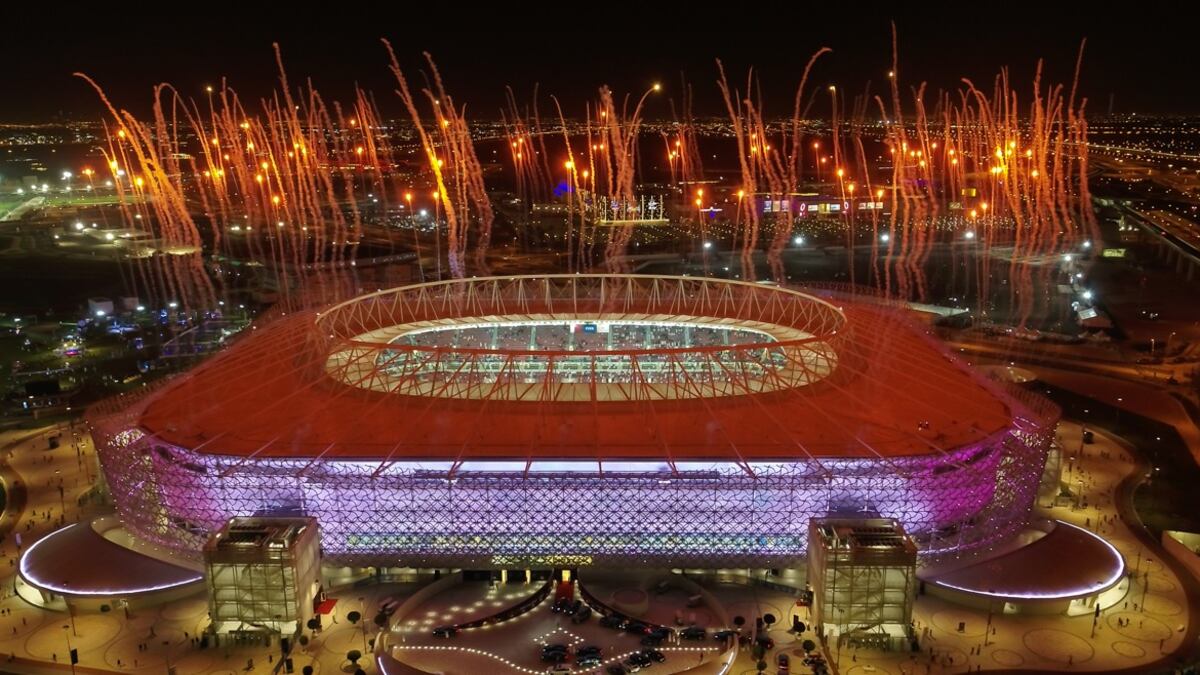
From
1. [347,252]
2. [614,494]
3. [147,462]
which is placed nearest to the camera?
[614,494]

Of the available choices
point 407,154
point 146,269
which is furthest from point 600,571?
point 407,154

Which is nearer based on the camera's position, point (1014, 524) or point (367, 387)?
point (1014, 524)

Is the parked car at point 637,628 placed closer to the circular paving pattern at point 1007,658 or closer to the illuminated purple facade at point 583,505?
the illuminated purple facade at point 583,505

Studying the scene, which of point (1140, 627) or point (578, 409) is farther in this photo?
point (578, 409)

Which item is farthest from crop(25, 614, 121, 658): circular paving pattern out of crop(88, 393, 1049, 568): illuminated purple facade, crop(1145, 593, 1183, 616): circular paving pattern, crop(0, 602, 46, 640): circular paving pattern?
crop(1145, 593, 1183, 616): circular paving pattern

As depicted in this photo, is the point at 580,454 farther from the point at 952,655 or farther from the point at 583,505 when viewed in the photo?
the point at 952,655

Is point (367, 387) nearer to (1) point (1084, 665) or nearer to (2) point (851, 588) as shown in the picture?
(2) point (851, 588)

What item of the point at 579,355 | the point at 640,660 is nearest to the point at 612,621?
the point at 640,660

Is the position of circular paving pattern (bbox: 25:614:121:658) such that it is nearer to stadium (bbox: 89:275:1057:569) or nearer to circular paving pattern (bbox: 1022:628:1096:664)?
stadium (bbox: 89:275:1057:569)
